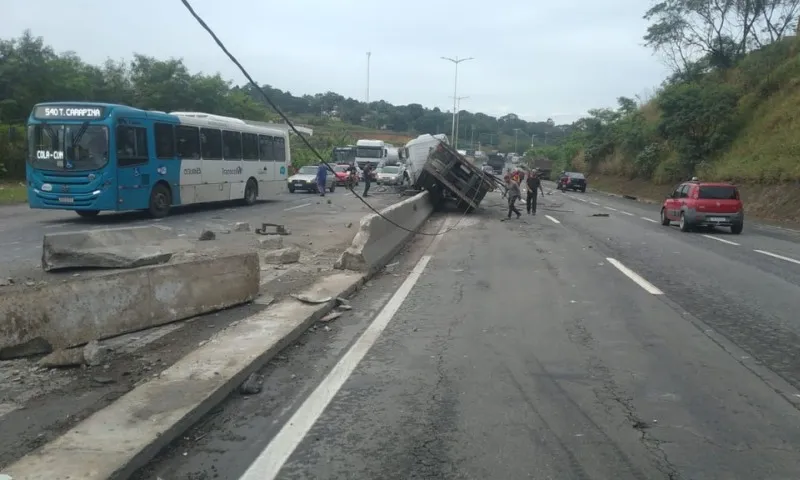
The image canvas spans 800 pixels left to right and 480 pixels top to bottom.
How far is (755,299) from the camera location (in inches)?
408

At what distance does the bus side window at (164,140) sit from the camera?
67.8 ft

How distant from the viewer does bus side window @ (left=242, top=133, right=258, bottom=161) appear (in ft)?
87.8

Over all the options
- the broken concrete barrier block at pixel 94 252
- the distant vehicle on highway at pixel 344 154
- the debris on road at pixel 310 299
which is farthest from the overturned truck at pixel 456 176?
the distant vehicle on highway at pixel 344 154

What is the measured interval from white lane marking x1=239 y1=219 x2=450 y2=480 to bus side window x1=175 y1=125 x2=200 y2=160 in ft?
49.6

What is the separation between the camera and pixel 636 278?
12094 millimetres

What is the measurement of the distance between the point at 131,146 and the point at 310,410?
16.3m

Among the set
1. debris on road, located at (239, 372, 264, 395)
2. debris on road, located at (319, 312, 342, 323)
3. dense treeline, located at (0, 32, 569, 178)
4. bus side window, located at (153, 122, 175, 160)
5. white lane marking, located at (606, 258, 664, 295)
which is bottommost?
white lane marking, located at (606, 258, 664, 295)

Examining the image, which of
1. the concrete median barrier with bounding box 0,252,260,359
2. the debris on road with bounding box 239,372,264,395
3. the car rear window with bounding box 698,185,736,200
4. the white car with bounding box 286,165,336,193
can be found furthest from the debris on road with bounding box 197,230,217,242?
the white car with bounding box 286,165,336,193

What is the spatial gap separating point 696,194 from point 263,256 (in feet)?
49.5

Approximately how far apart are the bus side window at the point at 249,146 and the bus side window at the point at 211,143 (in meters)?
2.07

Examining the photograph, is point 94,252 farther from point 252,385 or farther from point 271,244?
point 252,385

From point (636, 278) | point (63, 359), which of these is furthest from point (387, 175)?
point (63, 359)

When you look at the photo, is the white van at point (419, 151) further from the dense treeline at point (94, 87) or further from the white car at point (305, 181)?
the white car at point (305, 181)

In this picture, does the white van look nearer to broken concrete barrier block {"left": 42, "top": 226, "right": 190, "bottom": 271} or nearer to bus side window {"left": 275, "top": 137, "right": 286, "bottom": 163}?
bus side window {"left": 275, "top": 137, "right": 286, "bottom": 163}
